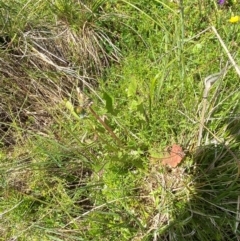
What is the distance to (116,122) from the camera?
5.64 feet

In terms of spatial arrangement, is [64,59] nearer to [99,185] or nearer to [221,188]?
[99,185]

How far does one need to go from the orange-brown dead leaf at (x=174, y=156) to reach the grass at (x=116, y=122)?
0.03 m

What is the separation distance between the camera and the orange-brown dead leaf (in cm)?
163

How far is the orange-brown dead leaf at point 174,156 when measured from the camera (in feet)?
5.34

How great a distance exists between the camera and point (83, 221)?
1.69m

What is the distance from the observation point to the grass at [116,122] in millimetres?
1600

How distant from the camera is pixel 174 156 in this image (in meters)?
1.64

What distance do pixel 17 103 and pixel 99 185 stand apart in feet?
1.93

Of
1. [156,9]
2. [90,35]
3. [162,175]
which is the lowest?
[162,175]

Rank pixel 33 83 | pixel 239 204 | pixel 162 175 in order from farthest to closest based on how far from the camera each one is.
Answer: pixel 33 83 → pixel 162 175 → pixel 239 204

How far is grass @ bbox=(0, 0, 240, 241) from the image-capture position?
1600mm

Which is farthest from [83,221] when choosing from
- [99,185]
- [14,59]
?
[14,59]

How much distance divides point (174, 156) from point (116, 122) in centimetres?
27

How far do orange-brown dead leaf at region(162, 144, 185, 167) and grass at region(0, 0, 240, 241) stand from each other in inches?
1.2
